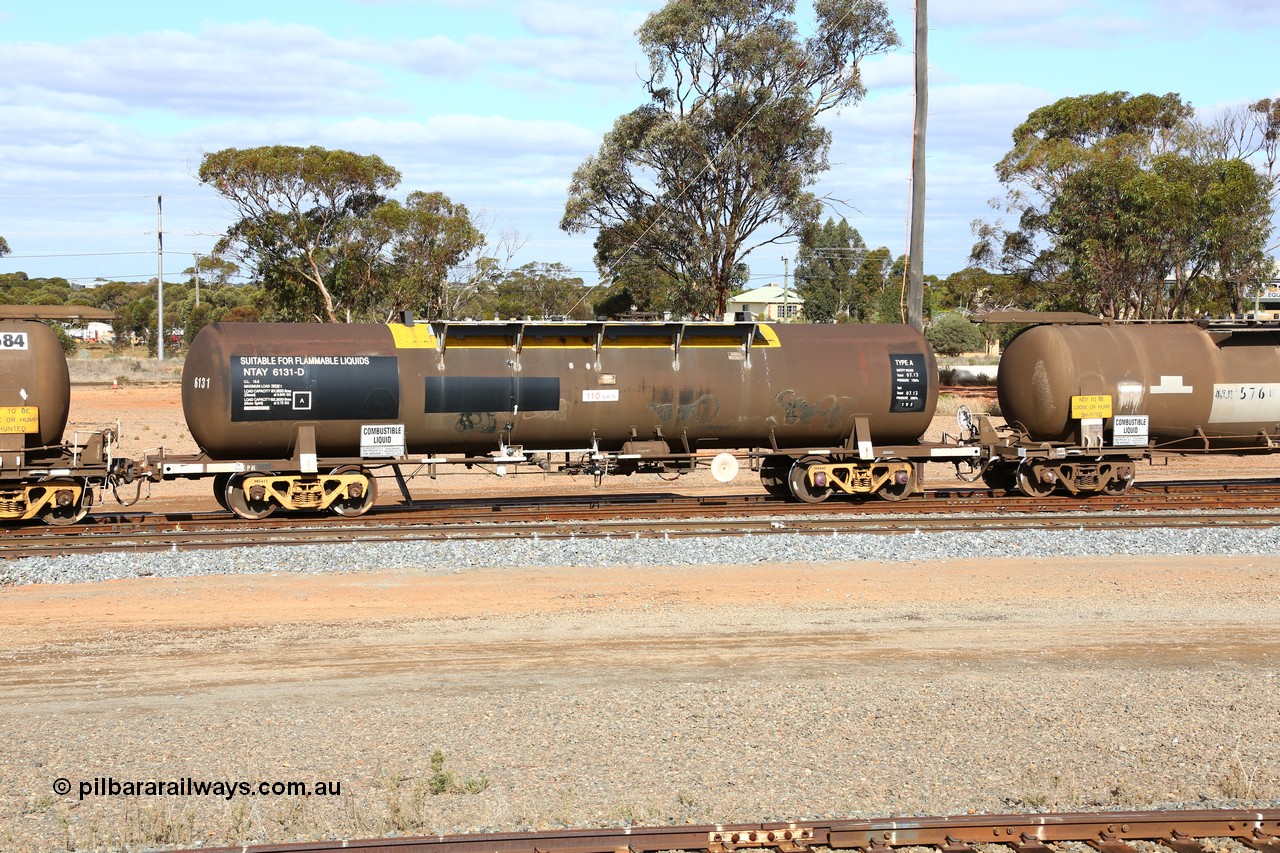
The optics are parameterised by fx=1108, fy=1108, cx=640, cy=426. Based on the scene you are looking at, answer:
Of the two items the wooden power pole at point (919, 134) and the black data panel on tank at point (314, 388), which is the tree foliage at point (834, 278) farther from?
the black data panel on tank at point (314, 388)

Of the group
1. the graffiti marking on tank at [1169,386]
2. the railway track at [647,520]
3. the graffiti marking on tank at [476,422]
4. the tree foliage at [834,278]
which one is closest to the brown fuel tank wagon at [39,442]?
the railway track at [647,520]

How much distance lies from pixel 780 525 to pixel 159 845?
41.3 feet

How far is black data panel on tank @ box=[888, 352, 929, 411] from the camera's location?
20891 mm

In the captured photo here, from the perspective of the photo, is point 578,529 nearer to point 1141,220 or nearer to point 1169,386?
point 1169,386

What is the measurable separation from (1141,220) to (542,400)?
87.4ft

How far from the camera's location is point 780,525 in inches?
723

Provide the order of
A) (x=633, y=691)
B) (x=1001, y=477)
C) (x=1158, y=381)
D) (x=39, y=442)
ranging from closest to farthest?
(x=633, y=691) → (x=39, y=442) → (x=1158, y=381) → (x=1001, y=477)

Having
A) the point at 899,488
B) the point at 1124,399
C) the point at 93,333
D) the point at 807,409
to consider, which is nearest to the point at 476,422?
the point at 807,409

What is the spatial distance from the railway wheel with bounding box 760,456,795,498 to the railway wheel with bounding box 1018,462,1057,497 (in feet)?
15.3

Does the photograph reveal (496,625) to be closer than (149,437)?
Yes

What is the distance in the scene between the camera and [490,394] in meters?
19.4

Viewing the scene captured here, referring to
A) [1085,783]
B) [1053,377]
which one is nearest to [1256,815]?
[1085,783]

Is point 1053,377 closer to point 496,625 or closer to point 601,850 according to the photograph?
point 496,625
